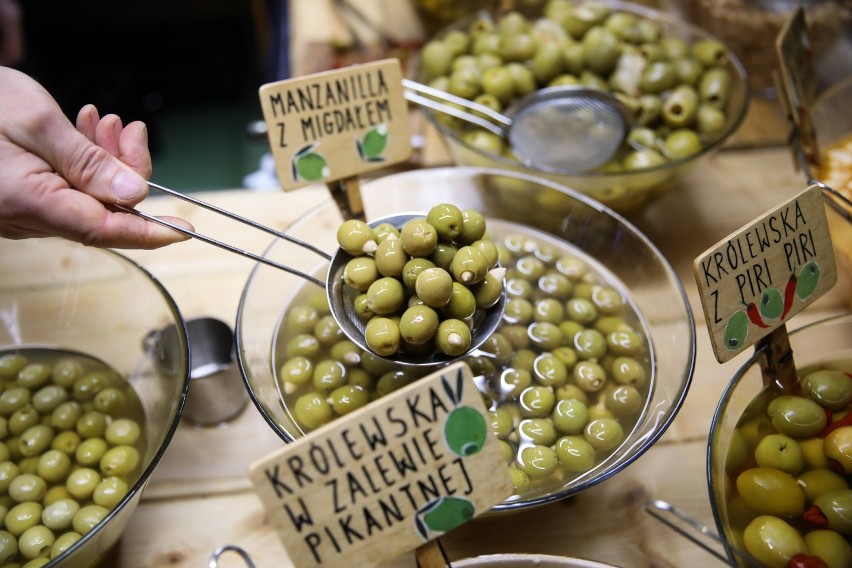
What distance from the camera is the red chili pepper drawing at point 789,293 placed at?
2.82ft

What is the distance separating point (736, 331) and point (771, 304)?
2.7 inches

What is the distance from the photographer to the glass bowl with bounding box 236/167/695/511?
3.04 feet

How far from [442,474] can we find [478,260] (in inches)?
12.6

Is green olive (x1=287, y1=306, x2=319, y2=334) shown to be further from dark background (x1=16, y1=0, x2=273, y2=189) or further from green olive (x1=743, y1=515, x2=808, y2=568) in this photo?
dark background (x1=16, y1=0, x2=273, y2=189)

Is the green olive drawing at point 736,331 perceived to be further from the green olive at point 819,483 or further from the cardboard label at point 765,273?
the green olive at point 819,483

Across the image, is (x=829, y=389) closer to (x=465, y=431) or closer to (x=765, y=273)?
(x=765, y=273)

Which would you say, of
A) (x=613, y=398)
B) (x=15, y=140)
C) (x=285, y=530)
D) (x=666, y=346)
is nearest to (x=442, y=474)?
(x=285, y=530)

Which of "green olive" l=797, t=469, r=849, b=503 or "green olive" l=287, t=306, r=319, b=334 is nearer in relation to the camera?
"green olive" l=797, t=469, r=849, b=503

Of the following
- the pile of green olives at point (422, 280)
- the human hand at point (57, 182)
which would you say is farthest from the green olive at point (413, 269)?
the human hand at point (57, 182)

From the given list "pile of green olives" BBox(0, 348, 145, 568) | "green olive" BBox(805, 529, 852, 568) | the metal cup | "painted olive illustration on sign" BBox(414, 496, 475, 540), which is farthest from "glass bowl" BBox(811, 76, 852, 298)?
"pile of green olives" BBox(0, 348, 145, 568)

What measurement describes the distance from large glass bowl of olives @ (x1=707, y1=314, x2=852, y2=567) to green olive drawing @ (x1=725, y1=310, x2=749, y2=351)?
8 centimetres

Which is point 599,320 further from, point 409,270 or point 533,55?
point 533,55

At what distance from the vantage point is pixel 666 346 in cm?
109

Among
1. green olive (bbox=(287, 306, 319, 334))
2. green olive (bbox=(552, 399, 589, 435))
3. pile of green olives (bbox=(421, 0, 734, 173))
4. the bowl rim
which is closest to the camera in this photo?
the bowl rim
